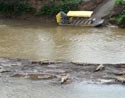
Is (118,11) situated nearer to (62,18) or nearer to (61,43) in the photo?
(62,18)

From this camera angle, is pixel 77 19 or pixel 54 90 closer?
pixel 54 90

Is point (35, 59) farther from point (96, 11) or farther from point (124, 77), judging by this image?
point (96, 11)

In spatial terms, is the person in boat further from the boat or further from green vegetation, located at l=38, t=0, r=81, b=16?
green vegetation, located at l=38, t=0, r=81, b=16

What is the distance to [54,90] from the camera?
11.6 meters

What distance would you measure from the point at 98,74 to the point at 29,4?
16.6 metres

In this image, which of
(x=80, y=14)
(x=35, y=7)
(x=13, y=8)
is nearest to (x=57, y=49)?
(x=80, y=14)

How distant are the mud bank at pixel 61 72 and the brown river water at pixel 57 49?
37cm

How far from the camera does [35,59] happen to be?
601 inches

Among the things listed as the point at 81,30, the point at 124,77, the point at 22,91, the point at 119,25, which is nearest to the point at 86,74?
the point at 124,77

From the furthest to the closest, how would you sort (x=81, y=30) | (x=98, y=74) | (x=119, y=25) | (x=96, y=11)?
1. (x=96, y=11)
2. (x=119, y=25)
3. (x=81, y=30)
4. (x=98, y=74)

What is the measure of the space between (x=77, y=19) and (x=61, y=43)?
7096 mm

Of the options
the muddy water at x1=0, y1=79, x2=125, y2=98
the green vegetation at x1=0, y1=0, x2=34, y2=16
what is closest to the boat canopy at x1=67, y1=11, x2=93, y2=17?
the green vegetation at x1=0, y1=0, x2=34, y2=16

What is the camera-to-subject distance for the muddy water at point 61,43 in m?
16.1

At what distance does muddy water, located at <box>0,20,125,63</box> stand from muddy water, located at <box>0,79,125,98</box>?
10.7ft
